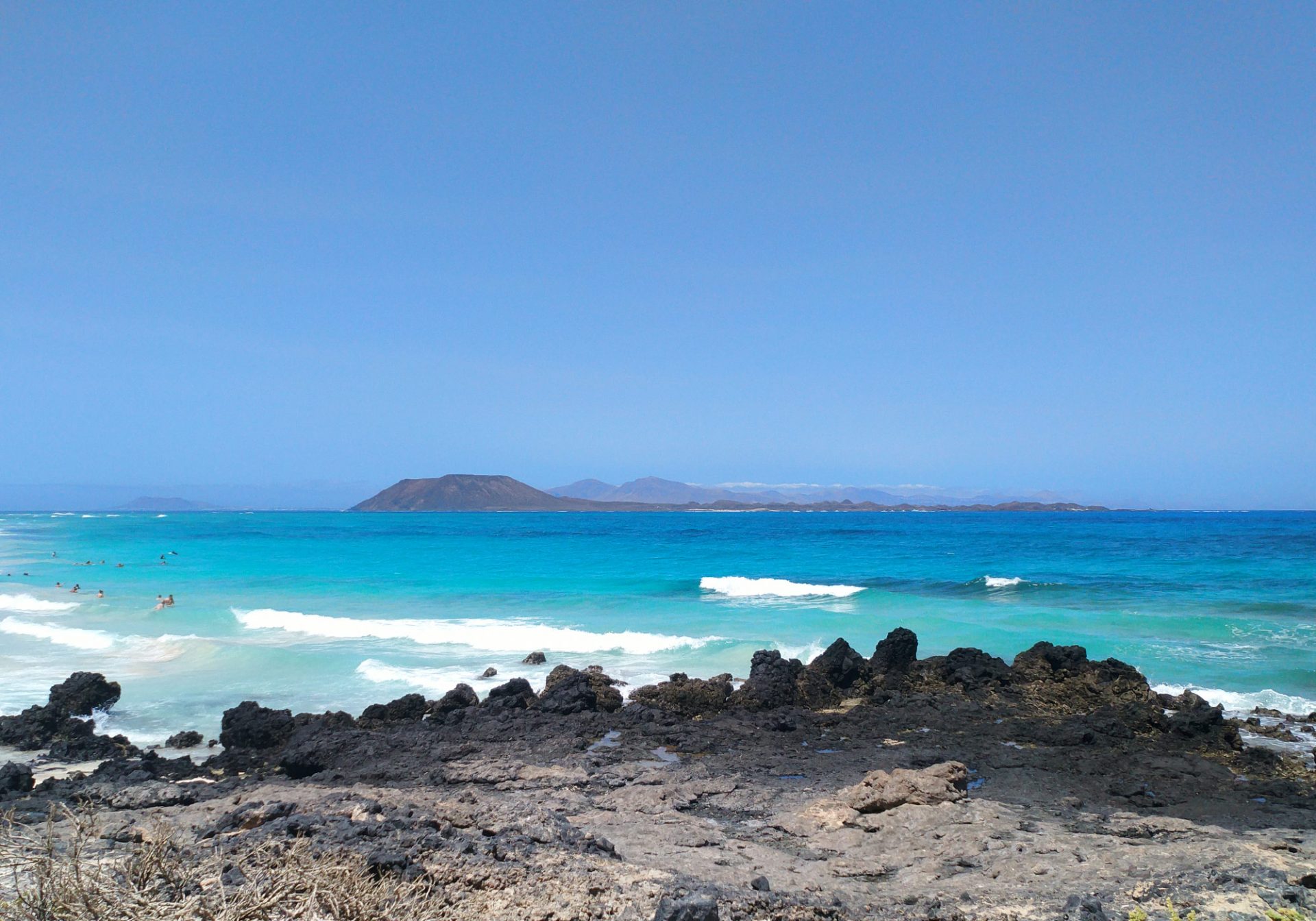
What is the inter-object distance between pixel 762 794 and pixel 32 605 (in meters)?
27.2

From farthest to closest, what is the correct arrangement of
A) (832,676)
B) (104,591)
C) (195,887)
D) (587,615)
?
1. (104,591)
2. (587,615)
3. (832,676)
4. (195,887)

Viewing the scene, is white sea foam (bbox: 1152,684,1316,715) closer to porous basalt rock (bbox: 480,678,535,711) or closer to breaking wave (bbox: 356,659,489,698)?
porous basalt rock (bbox: 480,678,535,711)

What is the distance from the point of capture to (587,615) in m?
22.6

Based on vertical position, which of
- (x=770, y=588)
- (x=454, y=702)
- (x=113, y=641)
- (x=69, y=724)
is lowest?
(x=770, y=588)

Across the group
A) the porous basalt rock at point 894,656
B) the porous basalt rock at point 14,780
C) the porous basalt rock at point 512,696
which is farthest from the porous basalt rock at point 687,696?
the porous basalt rock at point 14,780

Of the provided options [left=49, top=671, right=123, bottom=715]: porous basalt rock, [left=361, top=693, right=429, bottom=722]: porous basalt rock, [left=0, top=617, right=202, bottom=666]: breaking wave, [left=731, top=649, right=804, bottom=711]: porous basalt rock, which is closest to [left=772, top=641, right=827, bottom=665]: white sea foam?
[left=731, top=649, right=804, bottom=711]: porous basalt rock

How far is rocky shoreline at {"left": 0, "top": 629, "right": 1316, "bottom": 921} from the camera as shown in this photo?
4859mm

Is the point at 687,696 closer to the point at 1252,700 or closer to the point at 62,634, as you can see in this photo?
the point at 1252,700

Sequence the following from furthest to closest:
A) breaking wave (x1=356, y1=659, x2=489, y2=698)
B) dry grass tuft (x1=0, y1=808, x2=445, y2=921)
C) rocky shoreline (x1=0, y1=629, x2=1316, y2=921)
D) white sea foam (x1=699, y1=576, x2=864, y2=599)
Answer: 1. white sea foam (x1=699, y1=576, x2=864, y2=599)
2. breaking wave (x1=356, y1=659, x2=489, y2=698)
3. rocky shoreline (x1=0, y1=629, x2=1316, y2=921)
4. dry grass tuft (x1=0, y1=808, x2=445, y2=921)

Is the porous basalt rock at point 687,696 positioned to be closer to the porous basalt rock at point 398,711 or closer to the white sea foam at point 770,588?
the porous basalt rock at point 398,711

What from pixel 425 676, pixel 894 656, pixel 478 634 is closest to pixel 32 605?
pixel 478 634

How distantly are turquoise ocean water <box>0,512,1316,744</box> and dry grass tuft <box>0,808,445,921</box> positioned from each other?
8.08 metres

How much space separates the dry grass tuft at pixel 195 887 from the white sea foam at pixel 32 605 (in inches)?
947

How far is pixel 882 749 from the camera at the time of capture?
9523 millimetres
